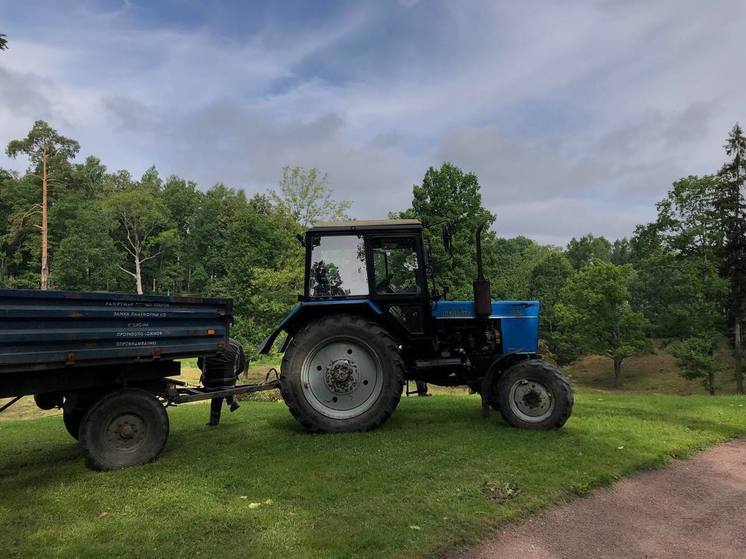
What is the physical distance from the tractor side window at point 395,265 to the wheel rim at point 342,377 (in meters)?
0.90

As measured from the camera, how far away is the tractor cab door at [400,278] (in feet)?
21.7

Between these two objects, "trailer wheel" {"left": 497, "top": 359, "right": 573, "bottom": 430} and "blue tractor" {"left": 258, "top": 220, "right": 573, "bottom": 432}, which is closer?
"trailer wheel" {"left": 497, "top": 359, "right": 573, "bottom": 430}

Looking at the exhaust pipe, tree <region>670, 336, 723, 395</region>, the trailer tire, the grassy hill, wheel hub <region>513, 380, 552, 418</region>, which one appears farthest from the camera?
the grassy hill

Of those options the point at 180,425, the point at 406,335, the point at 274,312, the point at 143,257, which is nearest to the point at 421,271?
the point at 406,335

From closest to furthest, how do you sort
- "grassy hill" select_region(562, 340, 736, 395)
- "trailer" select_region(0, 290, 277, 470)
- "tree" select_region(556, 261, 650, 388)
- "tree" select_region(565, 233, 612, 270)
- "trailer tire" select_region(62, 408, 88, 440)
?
1. "trailer" select_region(0, 290, 277, 470)
2. "trailer tire" select_region(62, 408, 88, 440)
3. "grassy hill" select_region(562, 340, 736, 395)
4. "tree" select_region(556, 261, 650, 388)
5. "tree" select_region(565, 233, 612, 270)

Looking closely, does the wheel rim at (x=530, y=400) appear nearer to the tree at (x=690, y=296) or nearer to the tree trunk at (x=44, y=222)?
the tree at (x=690, y=296)

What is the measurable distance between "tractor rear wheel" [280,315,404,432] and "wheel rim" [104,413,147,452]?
167 centimetres

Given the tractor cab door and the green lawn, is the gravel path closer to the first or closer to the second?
the green lawn

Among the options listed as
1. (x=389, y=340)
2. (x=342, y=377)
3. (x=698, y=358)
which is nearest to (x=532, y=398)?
(x=389, y=340)

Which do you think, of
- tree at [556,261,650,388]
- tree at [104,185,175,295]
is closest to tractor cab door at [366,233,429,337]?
tree at [556,261,650,388]

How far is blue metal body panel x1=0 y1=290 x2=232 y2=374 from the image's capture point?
4.29 m

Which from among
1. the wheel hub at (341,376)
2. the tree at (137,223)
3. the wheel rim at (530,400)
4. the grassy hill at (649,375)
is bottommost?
the grassy hill at (649,375)

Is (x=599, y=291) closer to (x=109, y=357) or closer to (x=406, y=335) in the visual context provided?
(x=406, y=335)

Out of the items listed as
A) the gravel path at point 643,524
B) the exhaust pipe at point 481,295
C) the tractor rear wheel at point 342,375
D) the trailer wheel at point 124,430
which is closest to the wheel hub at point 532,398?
the exhaust pipe at point 481,295
